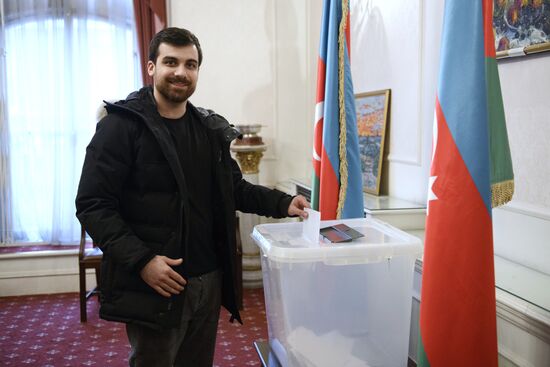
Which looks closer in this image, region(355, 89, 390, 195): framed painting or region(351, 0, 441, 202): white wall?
region(351, 0, 441, 202): white wall

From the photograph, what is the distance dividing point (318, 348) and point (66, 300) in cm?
315

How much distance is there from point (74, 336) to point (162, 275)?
2.20m

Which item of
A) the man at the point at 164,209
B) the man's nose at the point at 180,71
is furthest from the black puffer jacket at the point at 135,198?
the man's nose at the point at 180,71

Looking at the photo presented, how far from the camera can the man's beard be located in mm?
1586

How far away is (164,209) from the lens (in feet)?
5.06

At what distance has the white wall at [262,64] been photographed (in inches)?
167

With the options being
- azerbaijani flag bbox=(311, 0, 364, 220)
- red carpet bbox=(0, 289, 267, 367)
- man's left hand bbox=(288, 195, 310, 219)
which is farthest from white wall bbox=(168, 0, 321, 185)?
man's left hand bbox=(288, 195, 310, 219)

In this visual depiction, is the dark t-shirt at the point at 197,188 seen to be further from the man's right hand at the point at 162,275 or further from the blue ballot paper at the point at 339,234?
the blue ballot paper at the point at 339,234

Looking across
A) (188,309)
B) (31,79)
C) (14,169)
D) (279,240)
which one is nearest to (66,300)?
(14,169)

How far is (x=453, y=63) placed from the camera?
4.53 ft

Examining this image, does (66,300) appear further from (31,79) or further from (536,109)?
(536,109)

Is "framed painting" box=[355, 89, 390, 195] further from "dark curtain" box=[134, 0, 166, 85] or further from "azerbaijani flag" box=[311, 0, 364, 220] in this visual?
"dark curtain" box=[134, 0, 166, 85]

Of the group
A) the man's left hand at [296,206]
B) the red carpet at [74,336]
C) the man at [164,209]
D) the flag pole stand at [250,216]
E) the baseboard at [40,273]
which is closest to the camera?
the man at [164,209]

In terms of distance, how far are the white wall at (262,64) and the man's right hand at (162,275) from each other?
2913 millimetres
